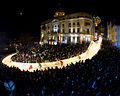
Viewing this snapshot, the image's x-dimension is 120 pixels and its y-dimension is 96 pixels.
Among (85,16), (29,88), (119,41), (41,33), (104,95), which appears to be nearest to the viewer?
(104,95)

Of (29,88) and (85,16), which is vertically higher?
(85,16)

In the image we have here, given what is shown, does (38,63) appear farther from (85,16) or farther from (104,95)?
(85,16)

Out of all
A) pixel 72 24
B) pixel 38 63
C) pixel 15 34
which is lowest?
pixel 38 63

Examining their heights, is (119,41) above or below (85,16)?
below

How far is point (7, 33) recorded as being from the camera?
3531cm

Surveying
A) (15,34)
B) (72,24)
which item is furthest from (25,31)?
(72,24)

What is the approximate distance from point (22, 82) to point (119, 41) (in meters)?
21.2

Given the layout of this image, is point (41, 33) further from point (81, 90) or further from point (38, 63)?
point (81, 90)

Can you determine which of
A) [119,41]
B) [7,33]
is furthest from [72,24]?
[7,33]

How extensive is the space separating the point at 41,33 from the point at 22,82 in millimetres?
42850

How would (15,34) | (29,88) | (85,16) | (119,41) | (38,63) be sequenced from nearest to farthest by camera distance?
(29,88) < (38,63) < (119,41) < (85,16) < (15,34)

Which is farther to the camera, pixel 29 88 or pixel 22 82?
pixel 22 82

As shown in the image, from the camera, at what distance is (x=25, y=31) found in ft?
146

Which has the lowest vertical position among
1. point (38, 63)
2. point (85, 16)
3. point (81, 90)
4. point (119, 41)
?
point (38, 63)
